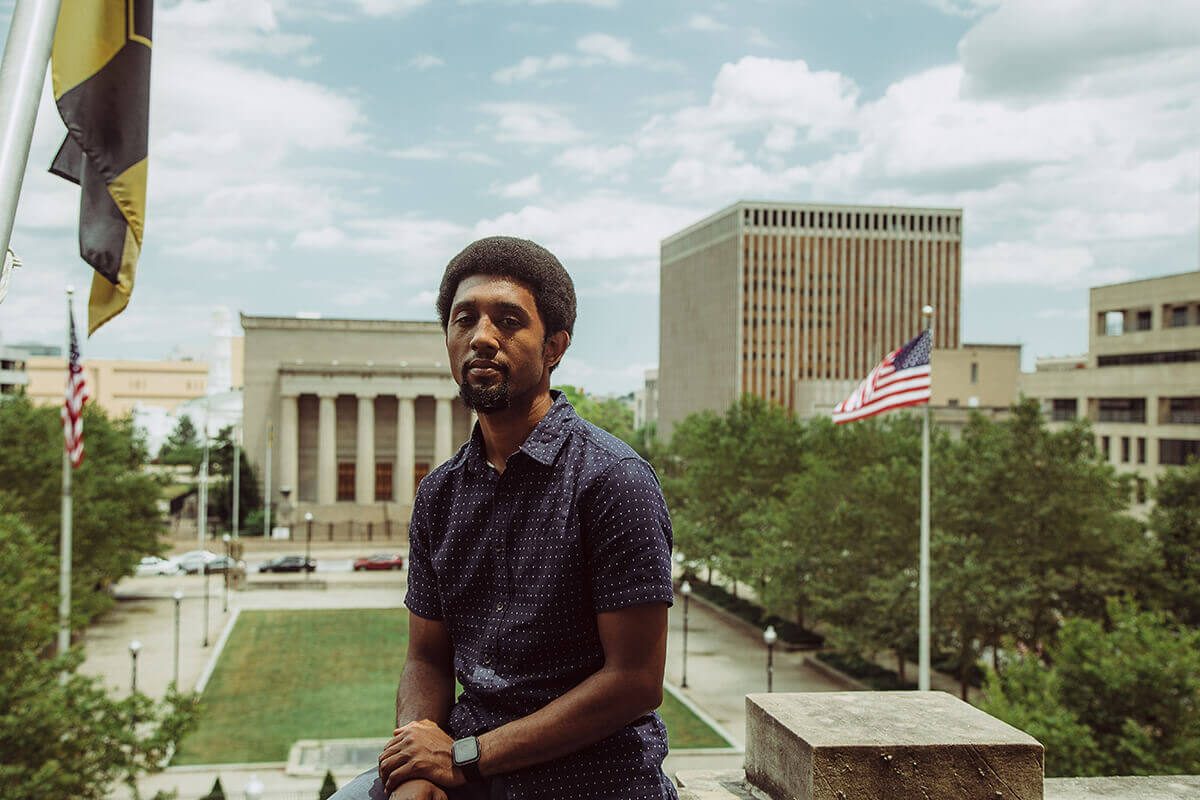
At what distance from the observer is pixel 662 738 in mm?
3225

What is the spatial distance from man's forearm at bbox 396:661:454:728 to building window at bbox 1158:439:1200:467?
195ft

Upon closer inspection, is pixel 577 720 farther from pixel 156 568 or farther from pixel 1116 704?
pixel 156 568

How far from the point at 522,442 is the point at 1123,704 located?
20.1 metres

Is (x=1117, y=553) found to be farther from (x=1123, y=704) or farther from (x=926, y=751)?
(x=926, y=751)

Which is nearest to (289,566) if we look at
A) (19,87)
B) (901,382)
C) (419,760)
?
(901,382)

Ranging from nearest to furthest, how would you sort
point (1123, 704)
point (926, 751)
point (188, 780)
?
1. point (926, 751)
2. point (1123, 704)
3. point (188, 780)

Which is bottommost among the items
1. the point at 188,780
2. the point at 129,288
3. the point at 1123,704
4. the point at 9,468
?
the point at 188,780

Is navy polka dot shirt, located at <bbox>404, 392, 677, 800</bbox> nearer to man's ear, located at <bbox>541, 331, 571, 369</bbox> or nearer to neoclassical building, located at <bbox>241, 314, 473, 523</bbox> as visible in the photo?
man's ear, located at <bbox>541, 331, 571, 369</bbox>

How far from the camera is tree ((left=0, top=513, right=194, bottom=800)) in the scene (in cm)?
1669

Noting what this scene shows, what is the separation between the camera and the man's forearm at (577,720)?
295 centimetres

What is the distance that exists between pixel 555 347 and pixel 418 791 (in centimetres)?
133

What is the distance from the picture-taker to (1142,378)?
192 ft

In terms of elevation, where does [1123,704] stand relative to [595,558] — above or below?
below

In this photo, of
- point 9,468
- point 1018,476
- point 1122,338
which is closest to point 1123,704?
point 1018,476
